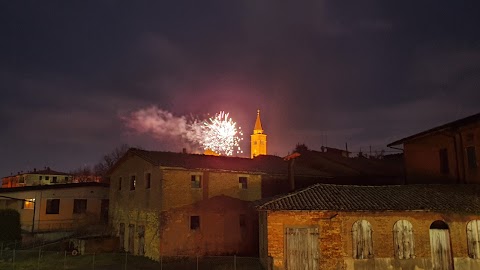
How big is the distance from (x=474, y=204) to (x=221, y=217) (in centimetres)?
1643

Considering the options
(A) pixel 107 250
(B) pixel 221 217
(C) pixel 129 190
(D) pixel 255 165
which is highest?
(D) pixel 255 165

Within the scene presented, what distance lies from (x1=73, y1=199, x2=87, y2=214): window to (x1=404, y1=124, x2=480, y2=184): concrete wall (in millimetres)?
30443

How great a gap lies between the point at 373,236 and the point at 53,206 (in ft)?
102

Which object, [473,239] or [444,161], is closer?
[473,239]

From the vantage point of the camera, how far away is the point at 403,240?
2028 centimetres

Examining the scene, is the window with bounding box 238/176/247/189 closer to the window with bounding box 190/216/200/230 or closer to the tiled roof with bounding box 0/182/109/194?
the window with bounding box 190/216/200/230

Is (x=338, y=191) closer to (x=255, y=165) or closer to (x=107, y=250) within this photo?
(x=255, y=165)

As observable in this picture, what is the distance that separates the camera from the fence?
23906mm

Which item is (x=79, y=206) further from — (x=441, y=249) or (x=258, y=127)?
(x=258, y=127)

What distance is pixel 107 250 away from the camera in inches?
1225

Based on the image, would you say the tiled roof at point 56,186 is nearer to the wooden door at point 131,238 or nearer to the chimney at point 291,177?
the wooden door at point 131,238

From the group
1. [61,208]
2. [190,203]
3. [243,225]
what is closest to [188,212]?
[190,203]

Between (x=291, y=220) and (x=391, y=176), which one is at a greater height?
(x=391, y=176)

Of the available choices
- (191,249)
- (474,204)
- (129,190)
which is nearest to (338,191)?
(474,204)
